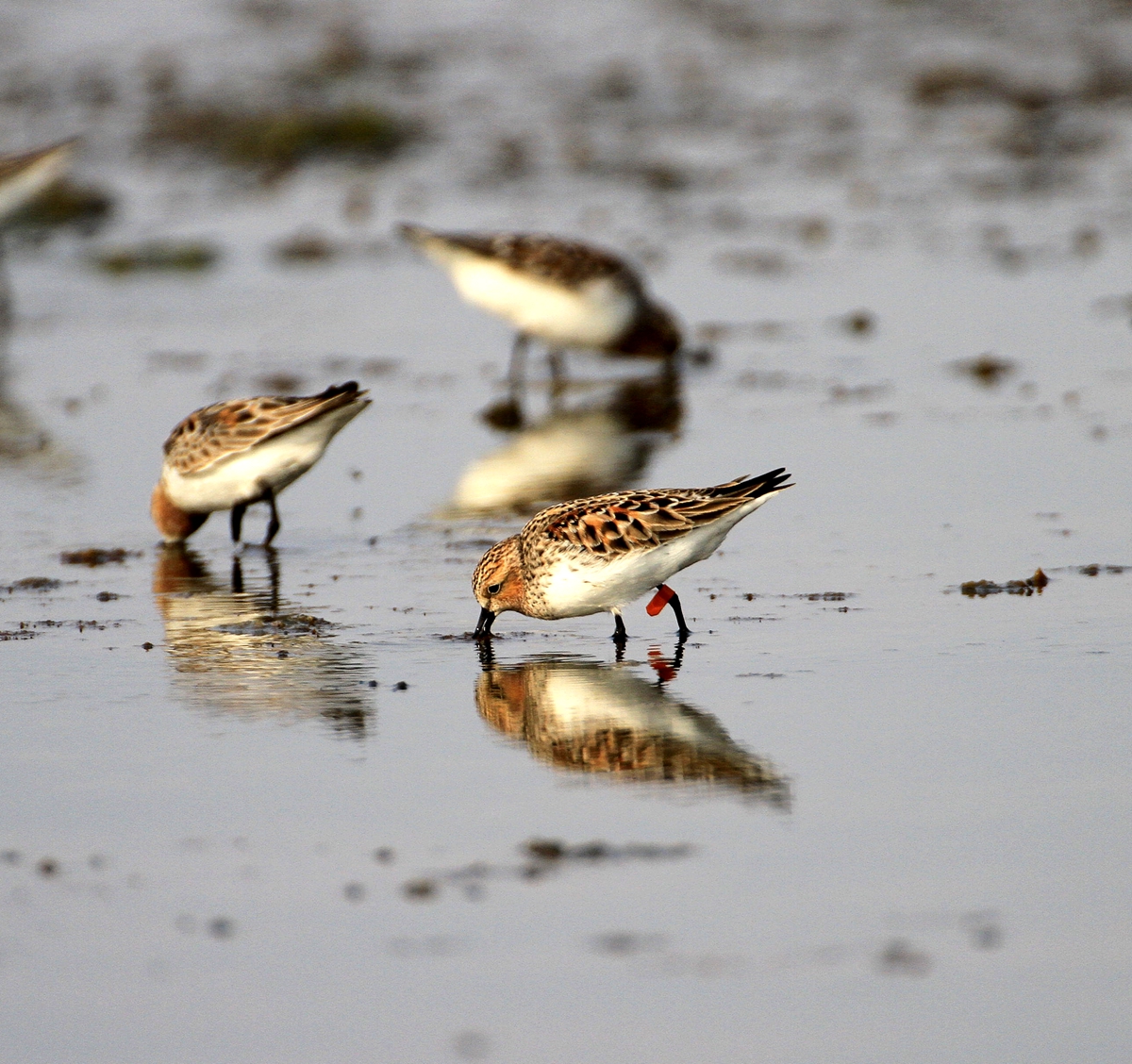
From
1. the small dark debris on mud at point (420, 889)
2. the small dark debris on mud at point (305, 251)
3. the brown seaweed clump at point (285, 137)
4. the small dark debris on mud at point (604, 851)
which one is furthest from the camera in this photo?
the brown seaweed clump at point (285, 137)

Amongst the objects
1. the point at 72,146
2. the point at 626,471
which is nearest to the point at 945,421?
the point at 626,471

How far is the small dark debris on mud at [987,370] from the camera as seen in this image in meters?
16.4

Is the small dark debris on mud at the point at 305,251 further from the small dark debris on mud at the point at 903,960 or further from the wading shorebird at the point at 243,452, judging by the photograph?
the small dark debris on mud at the point at 903,960

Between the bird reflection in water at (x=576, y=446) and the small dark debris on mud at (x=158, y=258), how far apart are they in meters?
7.82

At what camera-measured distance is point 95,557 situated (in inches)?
471

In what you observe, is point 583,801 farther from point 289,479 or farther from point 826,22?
point 826,22

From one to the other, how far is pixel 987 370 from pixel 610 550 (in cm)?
793

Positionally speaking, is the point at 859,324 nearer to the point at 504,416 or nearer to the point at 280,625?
the point at 504,416

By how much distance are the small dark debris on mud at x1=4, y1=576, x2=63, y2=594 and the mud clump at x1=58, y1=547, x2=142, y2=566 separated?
1.76 feet

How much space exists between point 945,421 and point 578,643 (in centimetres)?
594

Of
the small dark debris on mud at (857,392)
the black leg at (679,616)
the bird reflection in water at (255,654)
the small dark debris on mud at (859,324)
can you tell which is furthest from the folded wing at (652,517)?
the small dark debris on mud at (859,324)

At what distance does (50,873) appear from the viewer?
6855 millimetres

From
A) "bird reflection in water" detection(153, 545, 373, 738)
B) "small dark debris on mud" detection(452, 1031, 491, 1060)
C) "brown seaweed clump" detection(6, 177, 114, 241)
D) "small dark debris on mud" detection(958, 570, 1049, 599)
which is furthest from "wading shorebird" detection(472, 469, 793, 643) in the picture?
"brown seaweed clump" detection(6, 177, 114, 241)

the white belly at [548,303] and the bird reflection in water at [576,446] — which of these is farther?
the white belly at [548,303]
